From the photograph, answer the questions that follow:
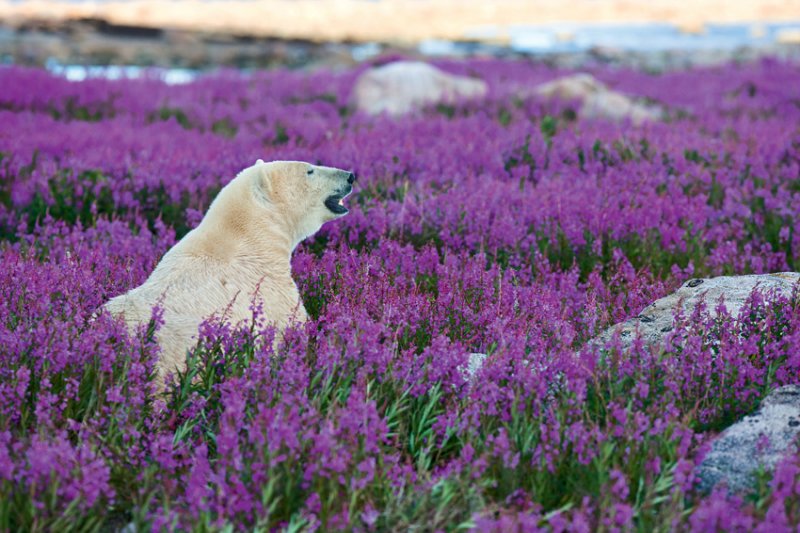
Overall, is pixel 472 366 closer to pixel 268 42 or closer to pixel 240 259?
pixel 240 259

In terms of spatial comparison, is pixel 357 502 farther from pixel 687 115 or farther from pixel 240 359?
pixel 687 115

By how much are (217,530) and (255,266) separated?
194 cm

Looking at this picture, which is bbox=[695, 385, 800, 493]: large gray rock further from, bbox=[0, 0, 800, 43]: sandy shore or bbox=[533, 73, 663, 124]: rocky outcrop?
bbox=[0, 0, 800, 43]: sandy shore

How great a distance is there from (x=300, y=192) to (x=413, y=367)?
1.62m

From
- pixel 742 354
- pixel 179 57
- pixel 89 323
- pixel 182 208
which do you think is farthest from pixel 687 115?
pixel 179 57

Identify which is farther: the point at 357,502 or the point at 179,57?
the point at 179,57

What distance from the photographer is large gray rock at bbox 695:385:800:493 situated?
311cm

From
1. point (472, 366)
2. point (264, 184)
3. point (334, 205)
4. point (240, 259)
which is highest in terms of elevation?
point (264, 184)

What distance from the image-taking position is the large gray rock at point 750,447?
10.2 feet

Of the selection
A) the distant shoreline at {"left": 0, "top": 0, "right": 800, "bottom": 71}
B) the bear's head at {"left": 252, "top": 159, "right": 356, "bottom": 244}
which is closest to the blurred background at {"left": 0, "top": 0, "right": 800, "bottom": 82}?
the distant shoreline at {"left": 0, "top": 0, "right": 800, "bottom": 71}

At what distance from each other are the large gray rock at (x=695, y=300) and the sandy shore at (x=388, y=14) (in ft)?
117

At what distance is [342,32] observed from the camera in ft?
145

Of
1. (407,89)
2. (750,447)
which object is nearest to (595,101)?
(407,89)

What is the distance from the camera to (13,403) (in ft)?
11.1
